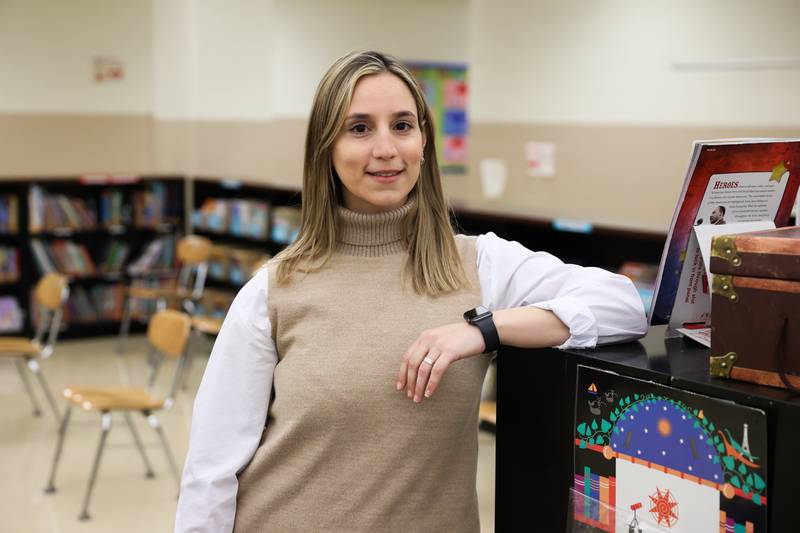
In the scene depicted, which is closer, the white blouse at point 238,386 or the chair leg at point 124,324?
the white blouse at point 238,386

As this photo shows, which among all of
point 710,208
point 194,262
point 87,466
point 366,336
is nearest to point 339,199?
point 366,336

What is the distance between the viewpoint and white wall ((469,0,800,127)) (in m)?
5.27

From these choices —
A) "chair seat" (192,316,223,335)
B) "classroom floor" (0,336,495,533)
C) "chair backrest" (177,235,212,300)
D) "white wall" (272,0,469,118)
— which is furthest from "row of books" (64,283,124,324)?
"white wall" (272,0,469,118)

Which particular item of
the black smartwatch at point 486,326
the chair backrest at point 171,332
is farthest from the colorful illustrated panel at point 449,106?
the black smartwatch at point 486,326

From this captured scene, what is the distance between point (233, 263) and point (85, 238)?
4.65 ft

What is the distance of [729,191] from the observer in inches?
61.9

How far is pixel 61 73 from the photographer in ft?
28.0

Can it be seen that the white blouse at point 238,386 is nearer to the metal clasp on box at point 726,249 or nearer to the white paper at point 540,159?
the metal clasp on box at point 726,249

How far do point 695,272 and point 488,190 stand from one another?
17.6 feet

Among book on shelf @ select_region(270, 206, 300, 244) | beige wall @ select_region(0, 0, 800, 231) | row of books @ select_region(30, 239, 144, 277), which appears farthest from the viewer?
row of books @ select_region(30, 239, 144, 277)

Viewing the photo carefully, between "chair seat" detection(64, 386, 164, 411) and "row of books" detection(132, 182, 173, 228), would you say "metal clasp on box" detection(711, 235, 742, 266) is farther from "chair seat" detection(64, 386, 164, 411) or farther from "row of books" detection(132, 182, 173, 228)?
"row of books" detection(132, 182, 173, 228)

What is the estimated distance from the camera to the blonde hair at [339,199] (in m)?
1.61

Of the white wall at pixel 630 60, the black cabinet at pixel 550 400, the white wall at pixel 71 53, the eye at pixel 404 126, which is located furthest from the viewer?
the white wall at pixel 71 53

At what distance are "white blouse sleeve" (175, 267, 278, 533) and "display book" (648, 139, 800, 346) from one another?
67 cm
